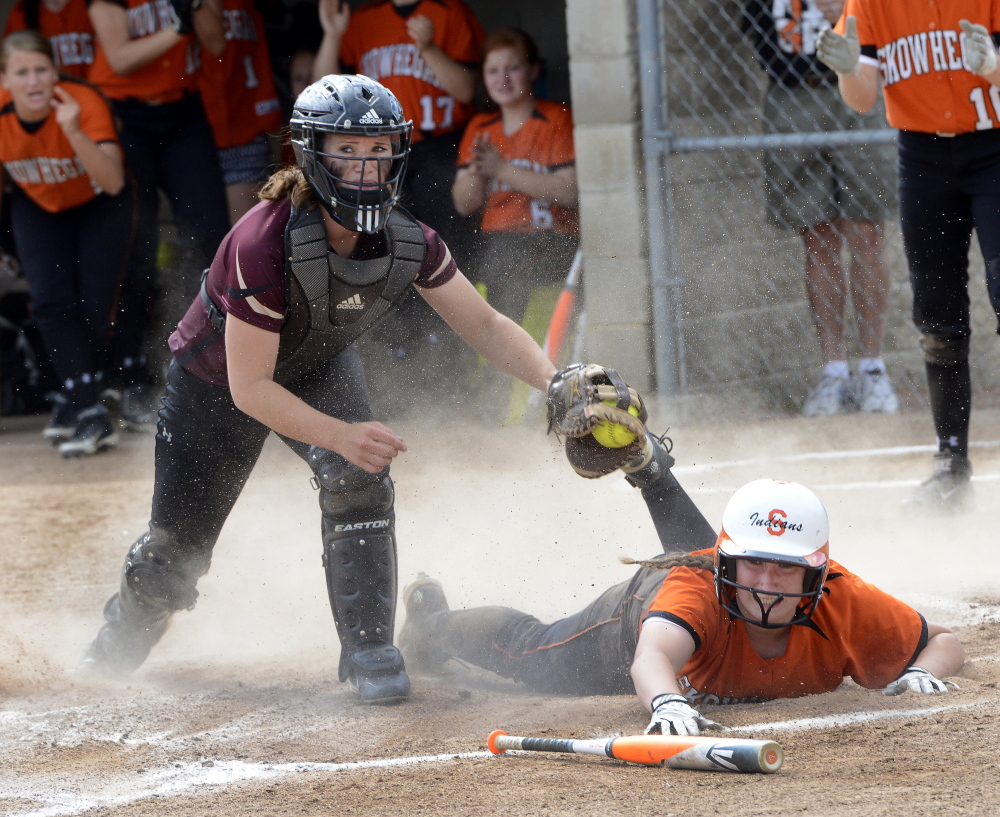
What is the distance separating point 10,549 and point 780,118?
4803mm

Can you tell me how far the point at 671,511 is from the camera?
402 centimetres

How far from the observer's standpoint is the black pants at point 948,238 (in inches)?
Result: 194

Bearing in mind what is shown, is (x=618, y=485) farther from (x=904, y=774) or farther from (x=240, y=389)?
(x=904, y=774)

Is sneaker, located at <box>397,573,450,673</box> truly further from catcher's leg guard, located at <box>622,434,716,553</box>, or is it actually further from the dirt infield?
catcher's leg guard, located at <box>622,434,716,553</box>

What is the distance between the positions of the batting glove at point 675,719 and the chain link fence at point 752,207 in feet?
15.1

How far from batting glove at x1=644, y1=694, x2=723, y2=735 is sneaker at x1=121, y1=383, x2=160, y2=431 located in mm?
5886

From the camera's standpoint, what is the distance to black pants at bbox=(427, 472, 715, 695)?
12.1 ft

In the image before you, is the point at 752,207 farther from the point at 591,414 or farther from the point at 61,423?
the point at 591,414

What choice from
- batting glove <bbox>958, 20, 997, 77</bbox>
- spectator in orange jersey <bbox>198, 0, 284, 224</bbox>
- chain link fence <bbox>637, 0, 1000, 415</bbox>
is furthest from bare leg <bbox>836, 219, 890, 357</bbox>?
spectator in orange jersey <bbox>198, 0, 284, 224</bbox>

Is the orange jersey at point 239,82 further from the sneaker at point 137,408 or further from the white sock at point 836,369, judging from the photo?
the white sock at point 836,369

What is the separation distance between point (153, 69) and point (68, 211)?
3.28ft

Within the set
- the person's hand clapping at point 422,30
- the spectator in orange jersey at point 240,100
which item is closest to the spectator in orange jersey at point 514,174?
the person's hand clapping at point 422,30

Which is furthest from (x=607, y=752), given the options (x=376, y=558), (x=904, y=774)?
(x=376, y=558)

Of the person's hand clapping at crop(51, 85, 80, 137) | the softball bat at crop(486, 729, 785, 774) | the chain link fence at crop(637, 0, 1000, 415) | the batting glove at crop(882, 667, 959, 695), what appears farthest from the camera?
the chain link fence at crop(637, 0, 1000, 415)
